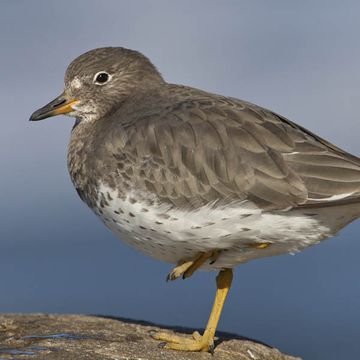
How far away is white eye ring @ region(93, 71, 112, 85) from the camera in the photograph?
42.8 feet

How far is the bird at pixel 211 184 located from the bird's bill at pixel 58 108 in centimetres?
97

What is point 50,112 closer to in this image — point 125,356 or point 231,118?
point 231,118

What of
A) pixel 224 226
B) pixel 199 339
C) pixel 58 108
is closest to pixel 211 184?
pixel 224 226

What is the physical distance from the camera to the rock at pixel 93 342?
36.1 feet

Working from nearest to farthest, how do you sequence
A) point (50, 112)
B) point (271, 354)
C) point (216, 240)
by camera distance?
1. point (216, 240)
2. point (271, 354)
3. point (50, 112)

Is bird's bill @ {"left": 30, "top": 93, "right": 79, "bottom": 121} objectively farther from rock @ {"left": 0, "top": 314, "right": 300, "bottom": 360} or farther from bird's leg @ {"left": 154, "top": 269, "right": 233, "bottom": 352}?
bird's leg @ {"left": 154, "top": 269, "right": 233, "bottom": 352}

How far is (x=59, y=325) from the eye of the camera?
12.4m

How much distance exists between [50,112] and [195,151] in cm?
264

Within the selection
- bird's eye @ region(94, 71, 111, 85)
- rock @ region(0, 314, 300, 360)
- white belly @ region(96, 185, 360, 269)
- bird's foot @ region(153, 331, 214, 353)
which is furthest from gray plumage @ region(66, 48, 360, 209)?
bird's foot @ region(153, 331, 214, 353)

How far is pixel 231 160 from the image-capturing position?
440 inches

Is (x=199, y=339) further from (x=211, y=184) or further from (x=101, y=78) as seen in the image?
(x=101, y=78)

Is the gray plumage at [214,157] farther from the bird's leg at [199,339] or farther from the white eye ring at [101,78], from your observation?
the bird's leg at [199,339]

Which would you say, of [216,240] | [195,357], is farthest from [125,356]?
[216,240]

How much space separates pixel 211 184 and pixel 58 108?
293 cm
